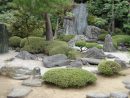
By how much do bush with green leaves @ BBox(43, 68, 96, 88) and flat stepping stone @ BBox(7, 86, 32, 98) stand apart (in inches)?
28.4

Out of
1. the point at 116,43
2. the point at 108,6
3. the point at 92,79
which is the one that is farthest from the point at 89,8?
the point at 92,79

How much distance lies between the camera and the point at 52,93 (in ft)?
27.1

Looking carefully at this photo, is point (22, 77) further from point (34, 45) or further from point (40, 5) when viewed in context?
point (40, 5)

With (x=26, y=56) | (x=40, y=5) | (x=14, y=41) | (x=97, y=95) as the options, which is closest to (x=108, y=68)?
(x=97, y=95)

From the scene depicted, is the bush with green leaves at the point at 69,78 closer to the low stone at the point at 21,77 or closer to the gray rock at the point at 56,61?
the low stone at the point at 21,77

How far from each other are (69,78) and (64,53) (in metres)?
3.87

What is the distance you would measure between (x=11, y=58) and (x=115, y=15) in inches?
425

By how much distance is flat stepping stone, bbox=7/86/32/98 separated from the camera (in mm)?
7774

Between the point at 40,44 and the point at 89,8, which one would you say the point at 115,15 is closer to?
the point at 89,8

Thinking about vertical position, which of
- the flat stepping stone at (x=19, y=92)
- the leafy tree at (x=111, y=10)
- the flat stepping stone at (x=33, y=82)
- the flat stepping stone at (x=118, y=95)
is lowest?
the flat stepping stone at (x=118, y=95)

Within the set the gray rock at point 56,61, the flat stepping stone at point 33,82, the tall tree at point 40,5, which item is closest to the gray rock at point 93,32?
the tall tree at point 40,5

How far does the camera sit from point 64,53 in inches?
490

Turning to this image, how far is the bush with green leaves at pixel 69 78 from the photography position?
8.57 m

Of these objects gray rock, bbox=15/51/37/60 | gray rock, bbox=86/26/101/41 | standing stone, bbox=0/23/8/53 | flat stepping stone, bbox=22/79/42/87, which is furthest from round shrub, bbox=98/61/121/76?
gray rock, bbox=86/26/101/41
